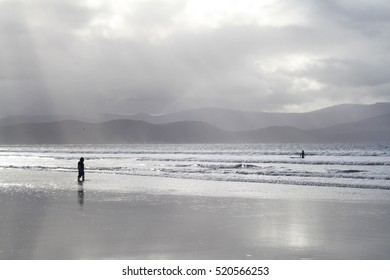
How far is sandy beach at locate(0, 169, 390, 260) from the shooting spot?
9578 millimetres

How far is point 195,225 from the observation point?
1277 centimetres

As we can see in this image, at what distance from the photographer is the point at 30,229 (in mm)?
12141

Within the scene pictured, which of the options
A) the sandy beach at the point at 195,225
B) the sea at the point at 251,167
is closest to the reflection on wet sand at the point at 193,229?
the sandy beach at the point at 195,225

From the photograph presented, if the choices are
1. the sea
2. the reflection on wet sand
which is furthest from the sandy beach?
the sea

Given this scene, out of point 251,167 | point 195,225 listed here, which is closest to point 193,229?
point 195,225

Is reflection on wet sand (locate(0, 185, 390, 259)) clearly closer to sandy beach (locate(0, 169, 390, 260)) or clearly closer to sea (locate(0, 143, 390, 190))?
sandy beach (locate(0, 169, 390, 260))

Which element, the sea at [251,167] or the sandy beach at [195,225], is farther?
the sea at [251,167]

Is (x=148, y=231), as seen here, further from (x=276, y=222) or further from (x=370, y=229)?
(x=370, y=229)

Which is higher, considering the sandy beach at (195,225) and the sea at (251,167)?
the sea at (251,167)

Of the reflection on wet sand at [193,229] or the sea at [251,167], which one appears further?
the sea at [251,167]

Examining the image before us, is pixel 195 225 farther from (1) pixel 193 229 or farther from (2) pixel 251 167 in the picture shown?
(2) pixel 251 167

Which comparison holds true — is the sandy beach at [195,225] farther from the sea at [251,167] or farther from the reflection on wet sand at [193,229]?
the sea at [251,167]

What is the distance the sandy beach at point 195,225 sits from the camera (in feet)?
31.4
